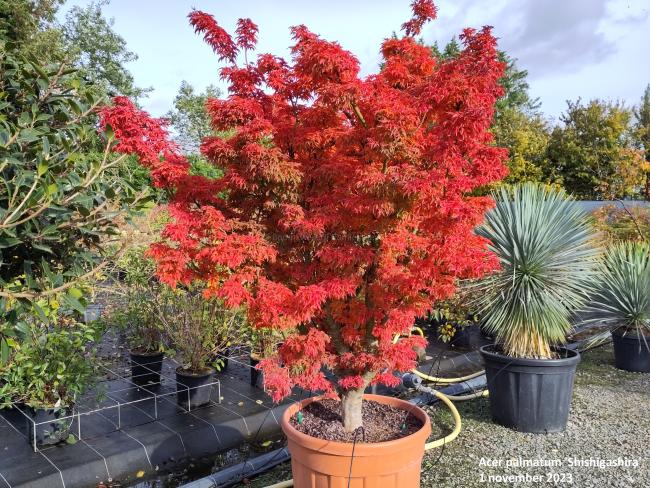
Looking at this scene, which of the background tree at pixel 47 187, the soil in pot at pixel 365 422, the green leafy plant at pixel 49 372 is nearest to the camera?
the background tree at pixel 47 187

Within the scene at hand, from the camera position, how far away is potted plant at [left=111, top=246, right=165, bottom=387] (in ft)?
16.5

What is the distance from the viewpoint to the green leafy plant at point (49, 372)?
350 cm

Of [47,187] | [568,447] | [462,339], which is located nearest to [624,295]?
[462,339]

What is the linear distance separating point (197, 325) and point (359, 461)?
2470 mm

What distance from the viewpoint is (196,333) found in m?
4.68

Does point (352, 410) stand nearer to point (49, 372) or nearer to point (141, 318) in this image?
point (49, 372)

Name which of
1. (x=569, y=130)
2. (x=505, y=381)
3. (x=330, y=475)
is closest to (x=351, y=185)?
(x=330, y=475)

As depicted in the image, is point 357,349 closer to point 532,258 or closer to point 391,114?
point 391,114

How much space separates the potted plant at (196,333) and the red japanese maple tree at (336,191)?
1.86 metres

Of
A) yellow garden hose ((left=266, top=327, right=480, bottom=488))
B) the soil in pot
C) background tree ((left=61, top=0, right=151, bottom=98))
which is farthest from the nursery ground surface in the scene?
background tree ((left=61, top=0, right=151, bottom=98))

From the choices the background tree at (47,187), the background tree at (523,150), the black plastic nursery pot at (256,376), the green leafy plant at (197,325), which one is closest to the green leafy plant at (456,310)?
the black plastic nursery pot at (256,376)

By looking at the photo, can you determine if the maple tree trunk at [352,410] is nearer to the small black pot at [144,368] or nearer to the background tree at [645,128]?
the small black pot at [144,368]

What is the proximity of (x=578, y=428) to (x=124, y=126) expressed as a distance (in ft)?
13.1

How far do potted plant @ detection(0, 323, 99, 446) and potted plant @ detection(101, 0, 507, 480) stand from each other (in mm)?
1478
